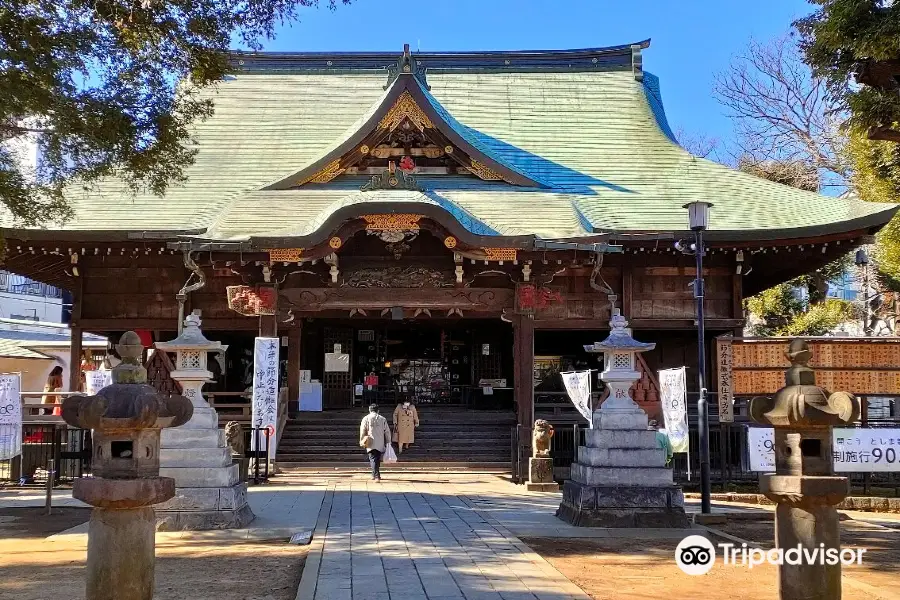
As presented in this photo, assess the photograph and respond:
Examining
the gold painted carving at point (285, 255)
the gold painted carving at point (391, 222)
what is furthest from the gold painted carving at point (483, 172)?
the gold painted carving at point (285, 255)

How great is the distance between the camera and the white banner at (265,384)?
14141 mm

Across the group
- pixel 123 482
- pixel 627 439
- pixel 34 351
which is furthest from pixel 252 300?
pixel 34 351

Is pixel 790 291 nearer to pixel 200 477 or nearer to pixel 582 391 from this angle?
pixel 582 391

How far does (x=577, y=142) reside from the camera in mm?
20719

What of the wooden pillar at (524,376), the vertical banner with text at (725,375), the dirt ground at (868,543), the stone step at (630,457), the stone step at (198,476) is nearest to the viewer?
the dirt ground at (868,543)

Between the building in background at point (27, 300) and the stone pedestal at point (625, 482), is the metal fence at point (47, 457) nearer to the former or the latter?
the stone pedestal at point (625, 482)

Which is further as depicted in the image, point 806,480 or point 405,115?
point 405,115

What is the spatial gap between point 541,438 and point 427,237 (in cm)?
487

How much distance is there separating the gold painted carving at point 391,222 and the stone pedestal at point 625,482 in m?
5.96

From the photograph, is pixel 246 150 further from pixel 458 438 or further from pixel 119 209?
pixel 458 438

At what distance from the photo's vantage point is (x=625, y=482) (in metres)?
9.47

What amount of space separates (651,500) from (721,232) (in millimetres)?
7371

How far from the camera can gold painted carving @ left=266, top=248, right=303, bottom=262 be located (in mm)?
14152

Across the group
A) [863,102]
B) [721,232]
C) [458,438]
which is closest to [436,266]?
[458,438]
